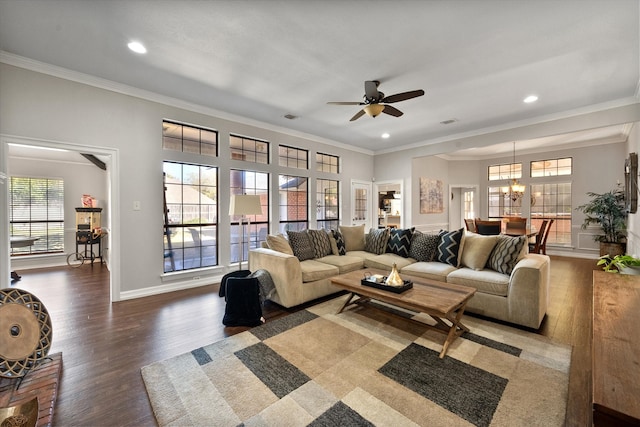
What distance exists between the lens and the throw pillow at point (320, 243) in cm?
415

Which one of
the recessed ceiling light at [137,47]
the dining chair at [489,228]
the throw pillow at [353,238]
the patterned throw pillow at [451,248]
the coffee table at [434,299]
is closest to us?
the coffee table at [434,299]

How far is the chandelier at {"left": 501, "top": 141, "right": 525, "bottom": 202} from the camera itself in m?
6.80

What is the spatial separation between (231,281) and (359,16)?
2.78 metres

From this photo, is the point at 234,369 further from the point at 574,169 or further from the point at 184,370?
the point at 574,169

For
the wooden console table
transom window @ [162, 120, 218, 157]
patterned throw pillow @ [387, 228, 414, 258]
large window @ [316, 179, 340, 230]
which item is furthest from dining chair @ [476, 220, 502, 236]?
transom window @ [162, 120, 218, 157]

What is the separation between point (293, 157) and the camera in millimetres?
5688

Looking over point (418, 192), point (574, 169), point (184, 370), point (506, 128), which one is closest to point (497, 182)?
point (574, 169)

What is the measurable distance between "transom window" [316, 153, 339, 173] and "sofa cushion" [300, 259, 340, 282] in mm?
2950

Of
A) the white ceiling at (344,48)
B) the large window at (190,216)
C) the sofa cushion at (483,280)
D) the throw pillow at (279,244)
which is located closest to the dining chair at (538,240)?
the white ceiling at (344,48)

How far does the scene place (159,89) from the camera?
363 centimetres

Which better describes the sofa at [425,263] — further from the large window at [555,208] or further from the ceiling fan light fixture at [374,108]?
the large window at [555,208]

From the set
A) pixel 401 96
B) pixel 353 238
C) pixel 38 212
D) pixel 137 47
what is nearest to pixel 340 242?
pixel 353 238

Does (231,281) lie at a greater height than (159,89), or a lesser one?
lesser

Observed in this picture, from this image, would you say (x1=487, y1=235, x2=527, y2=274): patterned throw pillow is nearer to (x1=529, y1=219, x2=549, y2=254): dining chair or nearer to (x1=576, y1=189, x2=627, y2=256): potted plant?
(x1=529, y1=219, x2=549, y2=254): dining chair
